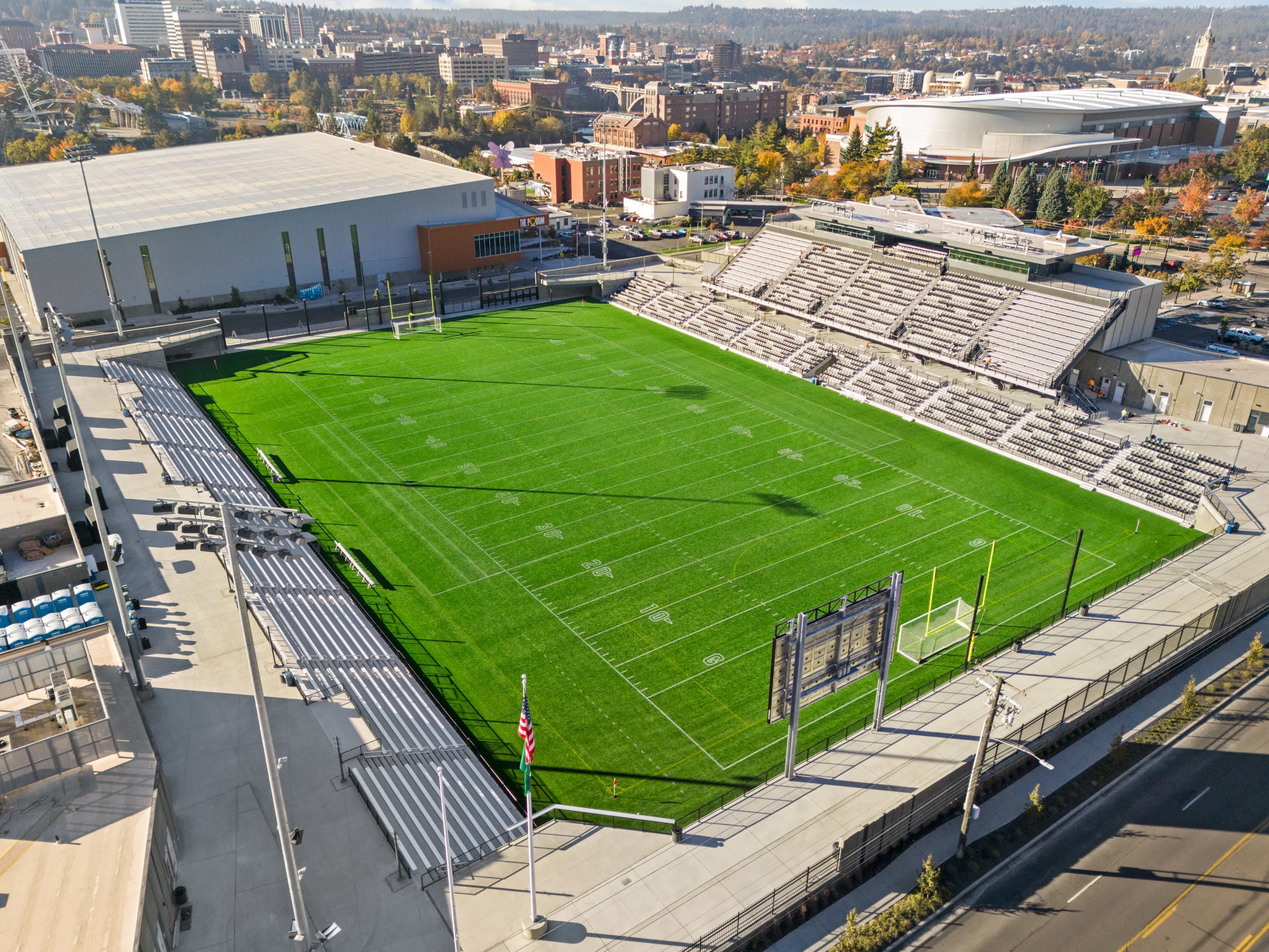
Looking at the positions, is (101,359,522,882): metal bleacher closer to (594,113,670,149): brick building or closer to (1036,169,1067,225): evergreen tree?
(1036,169,1067,225): evergreen tree

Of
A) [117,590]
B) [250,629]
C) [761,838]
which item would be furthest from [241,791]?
[761,838]

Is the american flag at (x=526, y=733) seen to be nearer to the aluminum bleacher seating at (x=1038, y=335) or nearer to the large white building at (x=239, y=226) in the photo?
the aluminum bleacher seating at (x=1038, y=335)

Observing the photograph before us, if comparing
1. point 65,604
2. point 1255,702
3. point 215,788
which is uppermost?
point 65,604

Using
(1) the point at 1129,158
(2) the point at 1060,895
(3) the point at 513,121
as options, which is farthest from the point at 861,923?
(3) the point at 513,121

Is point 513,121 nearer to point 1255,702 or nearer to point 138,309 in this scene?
point 138,309

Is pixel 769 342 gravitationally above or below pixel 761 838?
above

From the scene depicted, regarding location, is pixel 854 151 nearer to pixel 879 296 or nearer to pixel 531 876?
pixel 879 296
